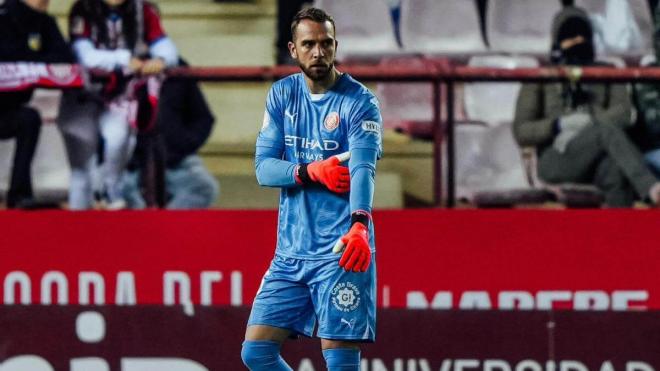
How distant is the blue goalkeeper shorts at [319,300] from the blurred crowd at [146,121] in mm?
1964

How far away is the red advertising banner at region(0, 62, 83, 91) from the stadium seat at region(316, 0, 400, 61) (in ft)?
6.30

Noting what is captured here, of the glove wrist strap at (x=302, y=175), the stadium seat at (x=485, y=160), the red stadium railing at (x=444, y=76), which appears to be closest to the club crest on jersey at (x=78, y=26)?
the red stadium railing at (x=444, y=76)

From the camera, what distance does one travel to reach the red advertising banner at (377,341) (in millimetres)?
5648

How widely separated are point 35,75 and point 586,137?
8.39 feet

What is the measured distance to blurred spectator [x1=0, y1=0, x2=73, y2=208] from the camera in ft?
20.4

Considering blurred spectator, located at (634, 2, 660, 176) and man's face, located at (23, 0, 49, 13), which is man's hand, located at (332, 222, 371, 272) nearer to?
blurred spectator, located at (634, 2, 660, 176)

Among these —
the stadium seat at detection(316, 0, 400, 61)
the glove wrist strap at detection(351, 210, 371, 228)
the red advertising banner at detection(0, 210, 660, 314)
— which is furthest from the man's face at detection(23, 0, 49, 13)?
the glove wrist strap at detection(351, 210, 371, 228)

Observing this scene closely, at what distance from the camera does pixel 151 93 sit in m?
6.24

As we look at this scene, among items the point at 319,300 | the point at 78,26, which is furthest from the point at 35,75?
the point at 319,300

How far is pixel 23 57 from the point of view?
6.28m

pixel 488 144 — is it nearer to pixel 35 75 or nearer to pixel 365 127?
pixel 35 75

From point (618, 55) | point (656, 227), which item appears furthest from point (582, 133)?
point (618, 55)

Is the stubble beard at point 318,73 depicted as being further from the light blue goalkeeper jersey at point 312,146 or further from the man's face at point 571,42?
the man's face at point 571,42

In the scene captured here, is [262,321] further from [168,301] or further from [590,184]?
[590,184]
